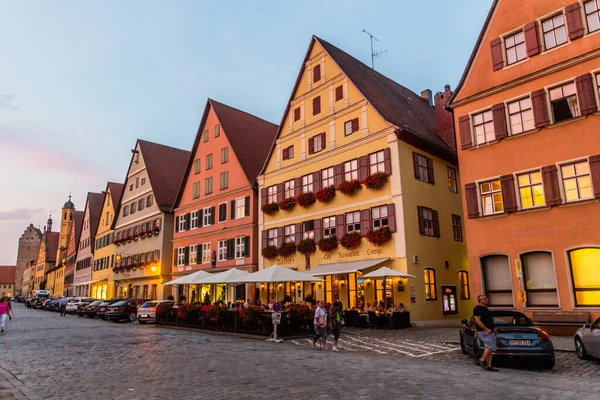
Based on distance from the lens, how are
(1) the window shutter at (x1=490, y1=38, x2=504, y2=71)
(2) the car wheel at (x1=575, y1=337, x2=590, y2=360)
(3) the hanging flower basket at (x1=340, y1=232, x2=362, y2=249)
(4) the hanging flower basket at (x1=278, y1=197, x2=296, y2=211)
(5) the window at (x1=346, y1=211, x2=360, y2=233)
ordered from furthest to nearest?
(4) the hanging flower basket at (x1=278, y1=197, x2=296, y2=211), (5) the window at (x1=346, y1=211, x2=360, y2=233), (3) the hanging flower basket at (x1=340, y1=232, x2=362, y2=249), (1) the window shutter at (x1=490, y1=38, x2=504, y2=71), (2) the car wheel at (x1=575, y1=337, x2=590, y2=360)

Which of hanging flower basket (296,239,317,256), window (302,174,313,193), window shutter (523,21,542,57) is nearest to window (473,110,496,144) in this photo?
window shutter (523,21,542,57)

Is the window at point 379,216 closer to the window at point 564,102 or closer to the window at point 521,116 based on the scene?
the window at point 521,116

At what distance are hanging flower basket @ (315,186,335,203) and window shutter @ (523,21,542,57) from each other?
42.0 ft

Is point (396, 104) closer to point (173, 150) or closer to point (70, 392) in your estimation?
point (70, 392)

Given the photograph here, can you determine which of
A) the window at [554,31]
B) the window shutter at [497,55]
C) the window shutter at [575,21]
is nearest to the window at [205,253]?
the window shutter at [497,55]

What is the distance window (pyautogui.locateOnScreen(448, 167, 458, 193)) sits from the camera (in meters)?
29.3

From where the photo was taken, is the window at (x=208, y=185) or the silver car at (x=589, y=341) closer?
the silver car at (x=589, y=341)

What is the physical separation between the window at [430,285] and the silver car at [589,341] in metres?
12.3

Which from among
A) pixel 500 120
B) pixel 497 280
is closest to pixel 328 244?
pixel 497 280

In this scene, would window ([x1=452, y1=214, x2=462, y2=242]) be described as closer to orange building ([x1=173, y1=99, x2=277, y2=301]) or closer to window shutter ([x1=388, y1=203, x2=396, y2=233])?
window shutter ([x1=388, y1=203, x2=396, y2=233])

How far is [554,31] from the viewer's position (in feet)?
63.0

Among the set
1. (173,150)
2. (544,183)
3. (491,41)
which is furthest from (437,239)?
(173,150)

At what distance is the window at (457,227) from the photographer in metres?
28.4

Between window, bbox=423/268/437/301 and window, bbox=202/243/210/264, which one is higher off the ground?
window, bbox=202/243/210/264
